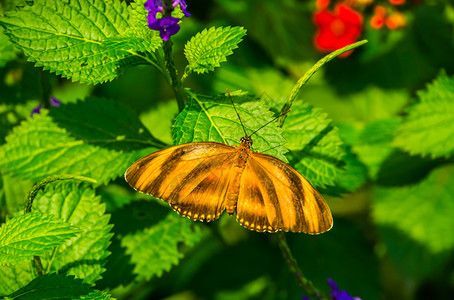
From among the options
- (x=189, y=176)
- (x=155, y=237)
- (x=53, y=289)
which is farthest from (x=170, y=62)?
(x=155, y=237)

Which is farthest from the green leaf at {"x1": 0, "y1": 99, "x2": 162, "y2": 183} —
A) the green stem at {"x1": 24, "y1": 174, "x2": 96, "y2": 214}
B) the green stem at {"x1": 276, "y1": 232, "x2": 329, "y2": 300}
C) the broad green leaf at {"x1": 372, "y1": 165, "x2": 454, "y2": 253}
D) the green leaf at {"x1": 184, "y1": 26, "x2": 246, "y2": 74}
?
the broad green leaf at {"x1": 372, "y1": 165, "x2": 454, "y2": 253}

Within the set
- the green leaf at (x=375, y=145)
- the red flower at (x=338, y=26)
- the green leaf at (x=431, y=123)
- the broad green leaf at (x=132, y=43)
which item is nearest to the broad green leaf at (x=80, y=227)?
the broad green leaf at (x=132, y=43)

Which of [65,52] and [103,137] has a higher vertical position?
[65,52]

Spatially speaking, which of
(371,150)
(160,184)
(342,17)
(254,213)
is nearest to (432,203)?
(371,150)

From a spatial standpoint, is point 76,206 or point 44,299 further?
point 76,206

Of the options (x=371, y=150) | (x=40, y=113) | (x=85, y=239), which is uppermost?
(x=40, y=113)

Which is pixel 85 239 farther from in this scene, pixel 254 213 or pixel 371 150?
pixel 371 150
